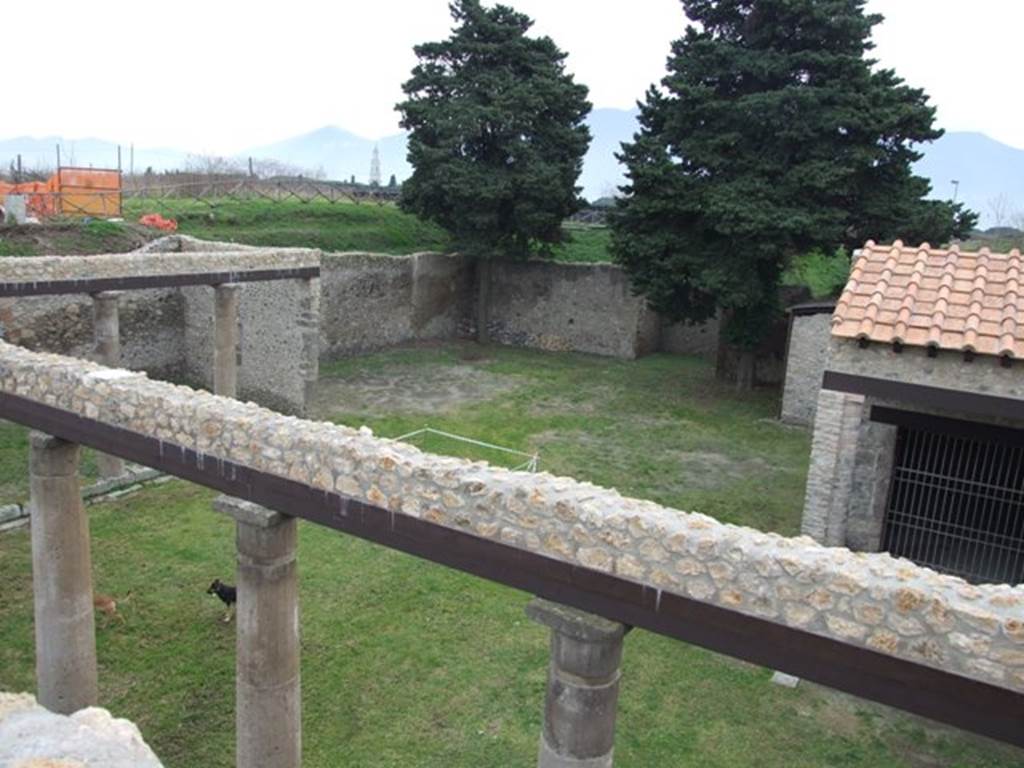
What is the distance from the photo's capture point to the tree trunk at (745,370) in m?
22.9

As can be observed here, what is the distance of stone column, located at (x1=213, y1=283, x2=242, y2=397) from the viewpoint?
1552 cm

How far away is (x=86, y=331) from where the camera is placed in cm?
1920

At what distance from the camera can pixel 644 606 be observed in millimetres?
4988

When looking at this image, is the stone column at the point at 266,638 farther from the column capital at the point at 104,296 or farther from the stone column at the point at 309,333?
the stone column at the point at 309,333

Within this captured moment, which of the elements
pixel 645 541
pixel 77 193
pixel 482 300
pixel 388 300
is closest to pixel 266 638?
pixel 645 541

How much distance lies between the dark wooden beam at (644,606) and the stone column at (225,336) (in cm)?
886

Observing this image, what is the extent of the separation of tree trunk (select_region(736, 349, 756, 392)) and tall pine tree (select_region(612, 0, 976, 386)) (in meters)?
0.99

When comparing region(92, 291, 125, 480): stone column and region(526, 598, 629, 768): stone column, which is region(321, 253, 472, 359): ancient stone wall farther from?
region(526, 598, 629, 768): stone column

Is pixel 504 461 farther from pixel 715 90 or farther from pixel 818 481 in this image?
pixel 715 90

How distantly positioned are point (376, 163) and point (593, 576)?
111890 millimetres

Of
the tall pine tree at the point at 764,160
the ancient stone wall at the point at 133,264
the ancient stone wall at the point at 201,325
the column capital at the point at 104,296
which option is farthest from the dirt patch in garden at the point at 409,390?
the column capital at the point at 104,296

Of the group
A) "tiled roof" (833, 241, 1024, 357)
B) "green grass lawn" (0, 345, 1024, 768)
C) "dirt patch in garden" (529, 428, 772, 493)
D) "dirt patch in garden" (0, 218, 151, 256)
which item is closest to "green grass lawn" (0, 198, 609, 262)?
"dirt patch in garden" (0, 218, 151, 256)

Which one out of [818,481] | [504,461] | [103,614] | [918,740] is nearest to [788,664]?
[918,740]

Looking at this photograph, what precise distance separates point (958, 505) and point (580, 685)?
6.46m
